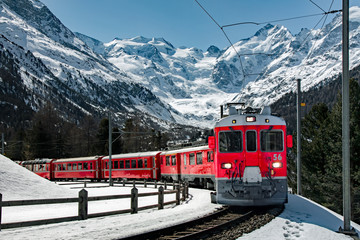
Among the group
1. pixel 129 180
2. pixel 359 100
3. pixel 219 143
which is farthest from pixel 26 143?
pixel 219 143

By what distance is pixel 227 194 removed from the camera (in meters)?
14.7

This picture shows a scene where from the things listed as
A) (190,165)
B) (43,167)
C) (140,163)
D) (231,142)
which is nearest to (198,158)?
(190,165)

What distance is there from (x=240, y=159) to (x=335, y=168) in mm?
22889

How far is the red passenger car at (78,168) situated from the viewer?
49.3 meters

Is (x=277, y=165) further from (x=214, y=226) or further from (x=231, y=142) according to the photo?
(x=214, y=226)

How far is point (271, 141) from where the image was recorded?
49.9ft

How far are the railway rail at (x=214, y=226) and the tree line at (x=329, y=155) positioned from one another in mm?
20883

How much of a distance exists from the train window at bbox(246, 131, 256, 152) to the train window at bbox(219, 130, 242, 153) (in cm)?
25

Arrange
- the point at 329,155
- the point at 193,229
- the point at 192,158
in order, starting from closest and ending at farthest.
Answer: the point at 193,229, the point at 192,158, the point at 329,155

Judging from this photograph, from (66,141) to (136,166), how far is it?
163 ft

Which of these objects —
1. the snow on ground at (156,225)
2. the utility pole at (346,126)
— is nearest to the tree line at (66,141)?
the snow on ground at (156,225)

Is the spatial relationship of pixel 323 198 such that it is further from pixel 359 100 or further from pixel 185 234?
pixel 185 234

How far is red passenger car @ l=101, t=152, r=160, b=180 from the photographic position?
3921 centimetres

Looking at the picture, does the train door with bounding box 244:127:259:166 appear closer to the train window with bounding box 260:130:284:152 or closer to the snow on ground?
the train window with bounding box 260:130:284:152
